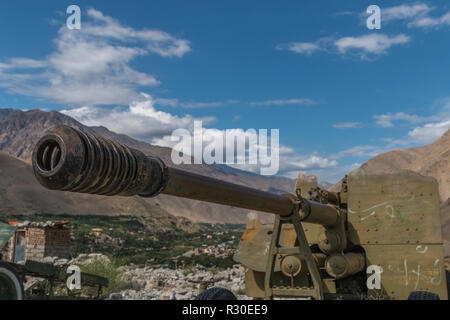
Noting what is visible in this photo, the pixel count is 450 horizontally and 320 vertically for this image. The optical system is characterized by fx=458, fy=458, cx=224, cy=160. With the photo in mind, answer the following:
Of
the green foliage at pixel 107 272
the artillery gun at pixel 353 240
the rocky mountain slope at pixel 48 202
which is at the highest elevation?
the rocky mountain slope at pixel 48 202

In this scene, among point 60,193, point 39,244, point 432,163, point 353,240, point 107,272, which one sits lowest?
point 107,272

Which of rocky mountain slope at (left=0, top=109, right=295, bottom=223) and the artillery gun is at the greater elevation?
rocky mountain slope at (left=0, top=109, right=295, bottom=223)

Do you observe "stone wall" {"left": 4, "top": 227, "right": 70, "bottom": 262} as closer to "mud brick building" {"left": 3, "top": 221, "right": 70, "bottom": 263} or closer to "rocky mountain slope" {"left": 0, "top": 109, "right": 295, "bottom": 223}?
"mud brick building" {"left": 3, "top": 221, "right": 70, "bottom": 263}

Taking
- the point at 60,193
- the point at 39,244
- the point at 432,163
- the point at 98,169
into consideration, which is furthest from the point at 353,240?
the point at 60,193

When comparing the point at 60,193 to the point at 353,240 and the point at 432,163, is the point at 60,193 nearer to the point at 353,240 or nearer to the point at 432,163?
the point at 432,163

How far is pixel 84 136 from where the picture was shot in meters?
2.55

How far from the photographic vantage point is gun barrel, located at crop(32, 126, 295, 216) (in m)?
2.46

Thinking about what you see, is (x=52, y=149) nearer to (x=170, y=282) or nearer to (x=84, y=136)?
(x=84, y=136)

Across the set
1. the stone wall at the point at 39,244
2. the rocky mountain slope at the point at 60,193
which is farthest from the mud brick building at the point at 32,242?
the rocky mountain slope at the point at 60,193

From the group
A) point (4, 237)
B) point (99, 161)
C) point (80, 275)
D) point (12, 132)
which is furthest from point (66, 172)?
point (12, 132)

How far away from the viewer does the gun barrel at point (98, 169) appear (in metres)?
2.46

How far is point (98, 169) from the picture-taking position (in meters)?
2.59

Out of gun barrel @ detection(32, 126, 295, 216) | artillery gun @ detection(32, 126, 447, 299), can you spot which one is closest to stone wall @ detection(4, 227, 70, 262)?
artillery gun @ detection(32, 126, 447, 299)

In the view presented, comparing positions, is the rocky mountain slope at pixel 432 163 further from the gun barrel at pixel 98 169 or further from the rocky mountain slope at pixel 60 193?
the rocky mountain slope at pixel 60 193
